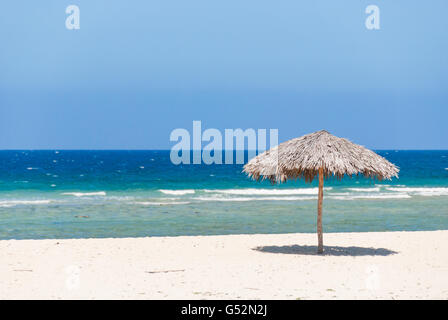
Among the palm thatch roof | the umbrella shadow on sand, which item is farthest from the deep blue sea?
the palm thatch roof

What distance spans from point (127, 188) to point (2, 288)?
103 ft

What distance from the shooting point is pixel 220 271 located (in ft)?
32.8

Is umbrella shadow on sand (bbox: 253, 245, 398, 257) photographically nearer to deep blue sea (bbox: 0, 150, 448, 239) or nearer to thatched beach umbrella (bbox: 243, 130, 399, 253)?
thatched beach umbrella (bbox: 243, 130, 399, 253)

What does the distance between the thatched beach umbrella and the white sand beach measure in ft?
4.93

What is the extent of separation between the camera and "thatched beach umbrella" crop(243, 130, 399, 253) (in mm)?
10961

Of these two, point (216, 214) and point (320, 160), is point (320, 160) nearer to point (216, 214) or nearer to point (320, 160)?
point (320, 160)

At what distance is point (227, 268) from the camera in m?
10.3

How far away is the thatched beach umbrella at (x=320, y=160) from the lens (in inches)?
432

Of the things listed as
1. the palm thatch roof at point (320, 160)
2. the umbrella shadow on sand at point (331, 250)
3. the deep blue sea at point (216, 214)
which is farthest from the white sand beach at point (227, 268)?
the deep blue sea at point (216, 214)

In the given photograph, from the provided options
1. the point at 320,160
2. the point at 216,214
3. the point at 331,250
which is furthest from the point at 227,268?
the point at 216,214

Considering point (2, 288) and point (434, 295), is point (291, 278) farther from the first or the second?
point (2, 288)

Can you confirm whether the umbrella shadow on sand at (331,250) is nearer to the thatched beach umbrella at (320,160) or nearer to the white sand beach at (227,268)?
the white sand beach at (227,268)
